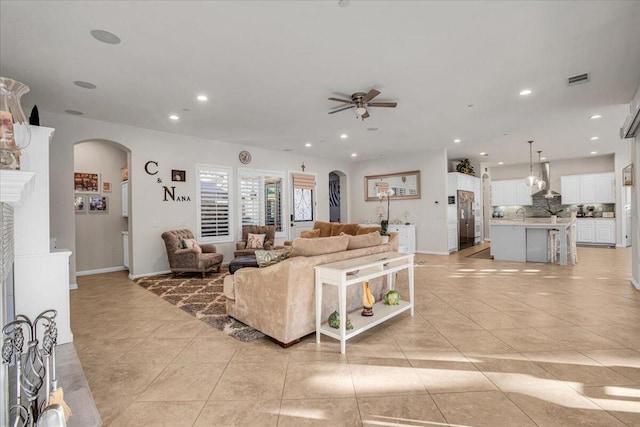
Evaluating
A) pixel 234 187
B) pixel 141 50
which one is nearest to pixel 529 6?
pixel 141 50

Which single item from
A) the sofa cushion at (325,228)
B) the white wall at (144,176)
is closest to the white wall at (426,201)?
the sofa cushion at (325,228)

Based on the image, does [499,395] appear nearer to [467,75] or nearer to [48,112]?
[467,75]

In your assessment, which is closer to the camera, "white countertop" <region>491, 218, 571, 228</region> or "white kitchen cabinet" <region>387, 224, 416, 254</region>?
"white countertop" <region>491, 218, 571, 228</region>

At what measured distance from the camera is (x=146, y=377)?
7.79 feet

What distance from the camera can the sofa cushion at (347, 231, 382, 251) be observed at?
358cm

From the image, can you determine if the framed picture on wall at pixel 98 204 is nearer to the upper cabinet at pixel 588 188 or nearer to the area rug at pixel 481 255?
the area rug at pixel 481 255

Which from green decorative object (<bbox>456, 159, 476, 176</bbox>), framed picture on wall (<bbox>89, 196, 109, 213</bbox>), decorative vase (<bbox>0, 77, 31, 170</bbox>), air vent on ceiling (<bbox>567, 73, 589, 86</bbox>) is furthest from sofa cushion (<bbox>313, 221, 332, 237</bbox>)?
decorative vase (<bbox>0, 77, 31, 170</bbox>)

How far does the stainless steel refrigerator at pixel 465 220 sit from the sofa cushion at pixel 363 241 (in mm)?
6206

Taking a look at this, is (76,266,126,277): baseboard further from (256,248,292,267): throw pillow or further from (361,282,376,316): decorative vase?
(361,282,376,316): decorative vase

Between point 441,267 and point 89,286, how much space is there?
21.8 ft

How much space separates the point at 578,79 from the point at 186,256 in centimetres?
639

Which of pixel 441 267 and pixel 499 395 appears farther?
pixel 441 267

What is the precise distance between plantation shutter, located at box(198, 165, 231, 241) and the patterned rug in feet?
3.16

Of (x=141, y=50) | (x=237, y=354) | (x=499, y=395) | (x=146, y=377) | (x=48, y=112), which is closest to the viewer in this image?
(x=499, y=395)
